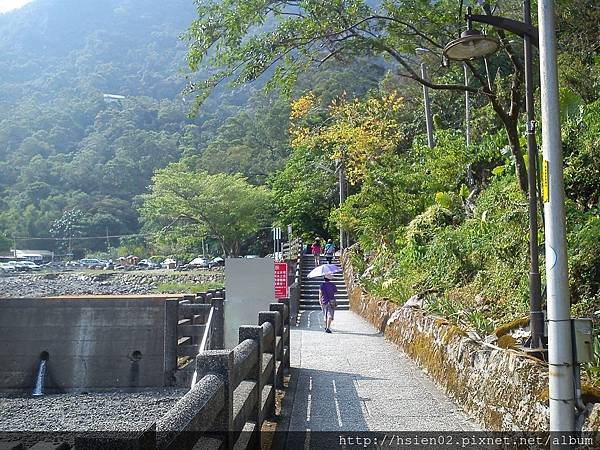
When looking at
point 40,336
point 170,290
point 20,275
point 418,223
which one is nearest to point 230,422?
point 418,223

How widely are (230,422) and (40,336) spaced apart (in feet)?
62.0

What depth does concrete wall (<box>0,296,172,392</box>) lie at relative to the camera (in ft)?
64.5

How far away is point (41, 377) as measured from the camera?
805 inches

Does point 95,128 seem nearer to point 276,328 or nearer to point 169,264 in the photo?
point 169,264

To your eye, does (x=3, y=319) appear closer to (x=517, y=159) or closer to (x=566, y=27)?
(x=517, y=159)

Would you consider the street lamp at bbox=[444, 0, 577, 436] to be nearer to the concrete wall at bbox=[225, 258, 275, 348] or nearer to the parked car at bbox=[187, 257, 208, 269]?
the concrete wall at bbox=[225, 258, 275, 348]

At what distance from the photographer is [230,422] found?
4.23 m

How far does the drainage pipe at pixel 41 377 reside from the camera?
19.9 metres

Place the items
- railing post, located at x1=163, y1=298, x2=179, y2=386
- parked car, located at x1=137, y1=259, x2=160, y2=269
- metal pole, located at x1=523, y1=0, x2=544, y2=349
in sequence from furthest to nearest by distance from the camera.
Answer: parked car, located at x1=137, y1=259, x2=160, y2=269 < railing post, located at x1=163, y1=298, x2=179, y2=386 < metal pole, located at x1=523, y1=0, x2=544, y2=349

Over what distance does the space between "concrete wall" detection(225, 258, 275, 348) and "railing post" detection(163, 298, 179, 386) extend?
5585 millimetres

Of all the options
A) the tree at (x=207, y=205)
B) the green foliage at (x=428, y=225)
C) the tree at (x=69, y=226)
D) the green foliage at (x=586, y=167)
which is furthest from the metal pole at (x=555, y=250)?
the tree at (x=69, y=226)

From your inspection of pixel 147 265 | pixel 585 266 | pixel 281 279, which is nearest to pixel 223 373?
pixel 585 266

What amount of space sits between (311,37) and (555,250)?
299 inches

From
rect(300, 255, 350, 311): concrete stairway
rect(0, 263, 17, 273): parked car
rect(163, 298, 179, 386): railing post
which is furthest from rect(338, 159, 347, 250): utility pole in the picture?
rect(0, 263, 17, 273): parked car
